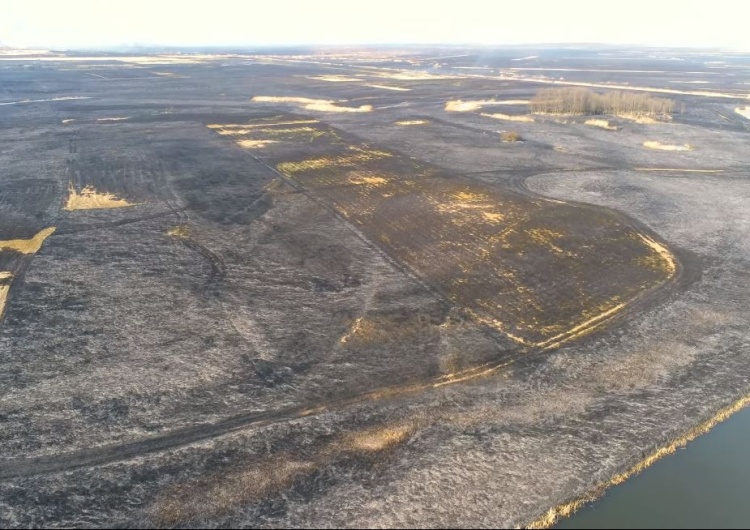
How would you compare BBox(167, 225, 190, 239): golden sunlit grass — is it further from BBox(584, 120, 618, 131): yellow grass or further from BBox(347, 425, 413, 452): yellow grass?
BBox(584, 120, 618, 131): yellow grass

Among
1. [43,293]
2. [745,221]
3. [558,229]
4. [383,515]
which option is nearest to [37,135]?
[43,293]

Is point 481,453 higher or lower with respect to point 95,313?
→ lower

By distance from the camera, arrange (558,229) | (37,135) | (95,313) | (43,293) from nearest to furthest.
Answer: (95,313) → (43,293) → (558,229) → (37,135)

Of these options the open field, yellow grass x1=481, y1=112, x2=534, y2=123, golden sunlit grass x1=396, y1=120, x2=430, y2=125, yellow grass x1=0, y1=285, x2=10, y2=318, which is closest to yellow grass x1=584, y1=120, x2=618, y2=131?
yellow grass x1=481, y1=112, x2=534, y2=123

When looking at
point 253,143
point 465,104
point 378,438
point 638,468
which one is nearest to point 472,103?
point 465,104

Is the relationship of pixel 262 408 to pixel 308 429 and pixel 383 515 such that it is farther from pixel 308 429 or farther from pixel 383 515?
pixel 383 515

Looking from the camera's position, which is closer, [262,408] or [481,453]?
[481,453]

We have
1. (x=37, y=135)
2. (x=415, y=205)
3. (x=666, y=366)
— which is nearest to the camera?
(x=666, y=366)

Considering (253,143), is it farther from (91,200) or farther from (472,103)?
(472,103)
